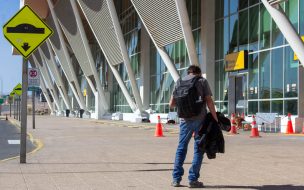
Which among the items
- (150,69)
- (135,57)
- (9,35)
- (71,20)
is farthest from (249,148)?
(71,20)

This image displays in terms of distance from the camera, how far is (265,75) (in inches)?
1037

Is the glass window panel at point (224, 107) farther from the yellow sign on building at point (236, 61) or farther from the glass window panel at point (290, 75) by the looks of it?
the glass window panel at point (290, 75)

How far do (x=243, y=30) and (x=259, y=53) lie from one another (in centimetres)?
230

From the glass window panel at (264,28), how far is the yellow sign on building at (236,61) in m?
1.53

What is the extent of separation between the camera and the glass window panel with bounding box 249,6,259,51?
89.4 ft

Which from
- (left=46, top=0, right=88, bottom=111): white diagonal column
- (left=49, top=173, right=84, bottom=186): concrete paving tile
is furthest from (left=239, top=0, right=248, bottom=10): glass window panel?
(left=46, top=0, right=88, bottom=111): white diagonal column

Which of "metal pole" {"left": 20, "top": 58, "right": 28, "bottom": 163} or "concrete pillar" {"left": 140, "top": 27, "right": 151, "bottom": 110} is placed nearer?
"metal pole" {"left": 20, "top": 58, "right": 28, "bottom": 163}

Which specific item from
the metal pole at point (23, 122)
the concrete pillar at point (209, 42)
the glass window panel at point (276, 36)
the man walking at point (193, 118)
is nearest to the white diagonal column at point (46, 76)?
the concrete pillar at point (209, 42)

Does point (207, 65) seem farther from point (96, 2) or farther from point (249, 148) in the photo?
point (249, 148)

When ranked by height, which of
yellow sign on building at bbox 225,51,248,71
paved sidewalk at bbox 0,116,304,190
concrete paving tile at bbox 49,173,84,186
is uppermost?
yellow sign on building at bbox 225,51,248,71

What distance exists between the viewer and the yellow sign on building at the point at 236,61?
2809 centimetres

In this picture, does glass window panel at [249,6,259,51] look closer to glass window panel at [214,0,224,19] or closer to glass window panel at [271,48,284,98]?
glass window panel at [271,48,284,98]

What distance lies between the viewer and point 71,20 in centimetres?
5066

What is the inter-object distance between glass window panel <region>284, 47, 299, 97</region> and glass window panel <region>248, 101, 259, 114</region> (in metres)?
3.21
